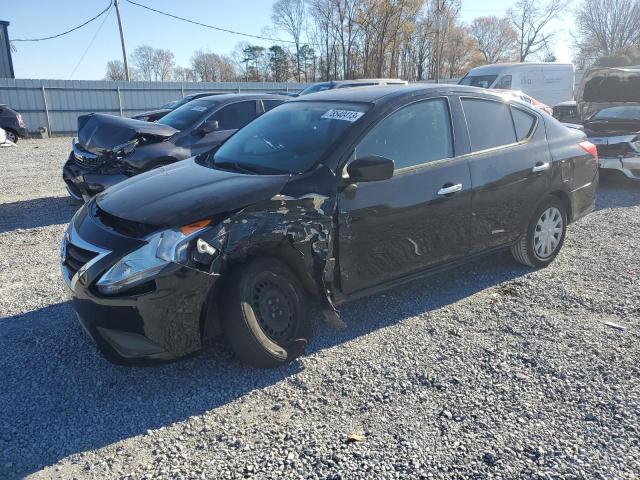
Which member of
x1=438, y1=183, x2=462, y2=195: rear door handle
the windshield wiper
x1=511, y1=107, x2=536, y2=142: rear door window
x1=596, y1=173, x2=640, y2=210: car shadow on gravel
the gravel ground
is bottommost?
x1=596, y1=173, x2=640, y2=210: car shadow on gravel

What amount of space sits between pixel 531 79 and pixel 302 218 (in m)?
16.4

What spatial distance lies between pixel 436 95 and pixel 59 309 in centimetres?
356

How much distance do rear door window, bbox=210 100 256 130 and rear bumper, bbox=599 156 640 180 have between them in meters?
6.16

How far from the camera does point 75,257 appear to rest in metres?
3.23

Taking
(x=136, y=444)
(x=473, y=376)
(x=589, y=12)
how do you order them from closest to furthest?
1. (x=136, y=444)
2. (x=473, y=376)
3. (x=589, y=12)

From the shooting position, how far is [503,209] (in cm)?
458

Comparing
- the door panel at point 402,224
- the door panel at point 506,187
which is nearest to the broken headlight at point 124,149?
the door panel at point 402,224

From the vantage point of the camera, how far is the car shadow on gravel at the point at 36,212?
7.18 metres

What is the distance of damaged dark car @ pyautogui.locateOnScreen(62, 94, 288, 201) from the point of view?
697cm

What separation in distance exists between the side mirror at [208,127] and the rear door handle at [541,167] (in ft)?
15.5

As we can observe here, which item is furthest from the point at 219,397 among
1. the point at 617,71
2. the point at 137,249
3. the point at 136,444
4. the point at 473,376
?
the point at 617,71

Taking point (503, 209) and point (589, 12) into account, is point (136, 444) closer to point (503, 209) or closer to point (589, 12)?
point (503, 209)

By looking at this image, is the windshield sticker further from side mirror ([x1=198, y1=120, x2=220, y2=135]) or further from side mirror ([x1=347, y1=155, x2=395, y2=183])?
side mirror ([x1=198, y1=120, x2=220, y2=135])

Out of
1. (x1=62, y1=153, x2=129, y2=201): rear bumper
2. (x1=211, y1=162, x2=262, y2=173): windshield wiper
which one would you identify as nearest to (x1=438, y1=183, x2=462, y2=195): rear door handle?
(x1=211, y1=162, x2=262, y2=173): windshield wiper
